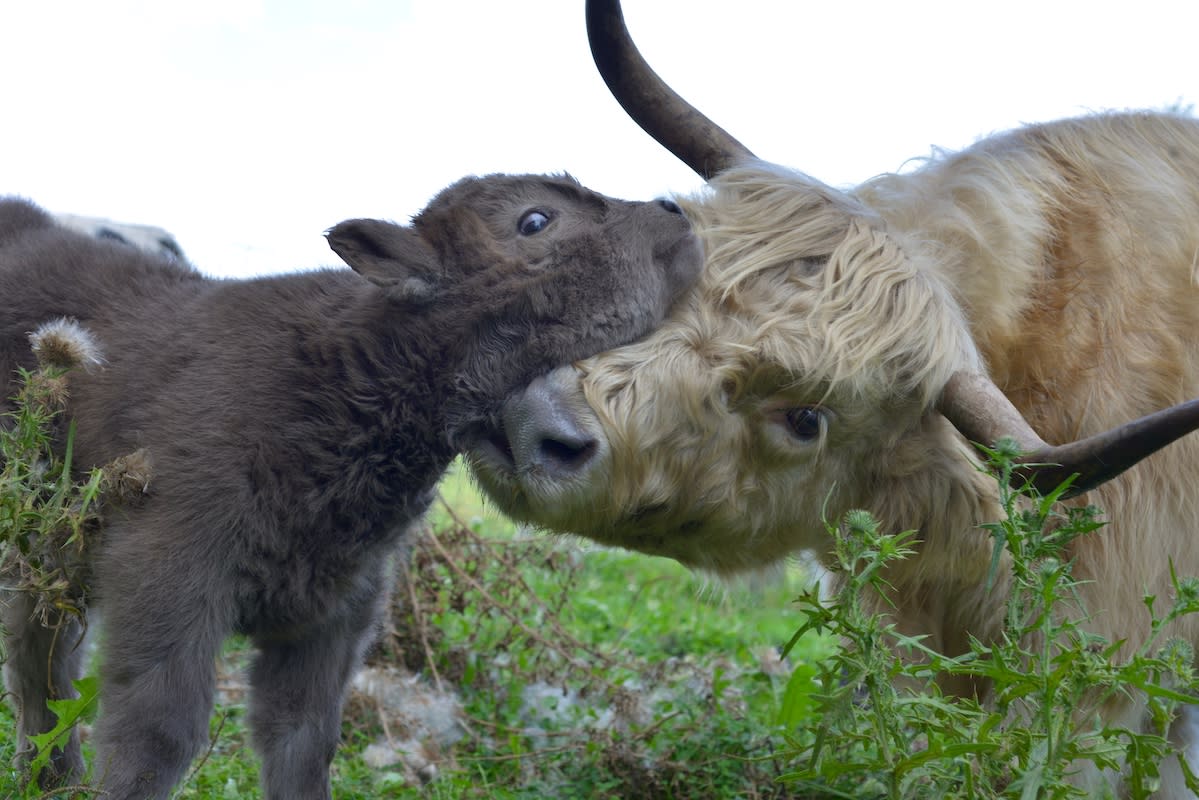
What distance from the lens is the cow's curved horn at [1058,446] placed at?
9.52ft

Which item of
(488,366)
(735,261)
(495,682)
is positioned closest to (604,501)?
(488,366)

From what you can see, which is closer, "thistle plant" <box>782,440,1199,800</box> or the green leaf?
"thistle plant" <box>782,440,1199,800</box>

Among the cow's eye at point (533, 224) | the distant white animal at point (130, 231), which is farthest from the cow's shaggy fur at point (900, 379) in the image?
the distant white animal at point (130, 231)

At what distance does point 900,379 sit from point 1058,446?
503 mm

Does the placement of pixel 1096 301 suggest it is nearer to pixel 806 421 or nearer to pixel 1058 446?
pixel 1058 446

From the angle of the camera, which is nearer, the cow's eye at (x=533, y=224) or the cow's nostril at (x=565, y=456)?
the cow's nostril at (x=565, y=456)

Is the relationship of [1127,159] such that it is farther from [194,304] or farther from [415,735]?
[415,735]

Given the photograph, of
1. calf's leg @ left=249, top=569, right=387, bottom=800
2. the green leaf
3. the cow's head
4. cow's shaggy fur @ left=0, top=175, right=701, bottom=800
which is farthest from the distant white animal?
the cow's head

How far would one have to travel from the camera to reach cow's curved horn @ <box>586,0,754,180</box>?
4125mm

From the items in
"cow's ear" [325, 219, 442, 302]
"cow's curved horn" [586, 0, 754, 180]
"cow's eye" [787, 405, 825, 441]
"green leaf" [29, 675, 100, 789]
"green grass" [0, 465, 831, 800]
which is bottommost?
"green grass" [0, 465, 831, 800]

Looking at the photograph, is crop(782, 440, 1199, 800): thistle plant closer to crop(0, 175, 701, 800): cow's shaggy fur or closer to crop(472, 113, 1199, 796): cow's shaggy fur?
crop(472, 113, 1199, 796): cow's shaggy fur

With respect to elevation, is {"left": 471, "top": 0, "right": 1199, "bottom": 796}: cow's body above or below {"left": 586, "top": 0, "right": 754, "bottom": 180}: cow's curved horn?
below

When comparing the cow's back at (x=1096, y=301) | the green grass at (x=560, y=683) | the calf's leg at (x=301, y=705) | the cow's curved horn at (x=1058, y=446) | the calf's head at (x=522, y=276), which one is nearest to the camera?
the cow's curved horn at (x=1058, y=446)

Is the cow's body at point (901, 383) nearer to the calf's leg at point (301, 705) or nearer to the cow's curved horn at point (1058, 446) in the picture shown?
the cow's curved horn at point (1058, 446)
